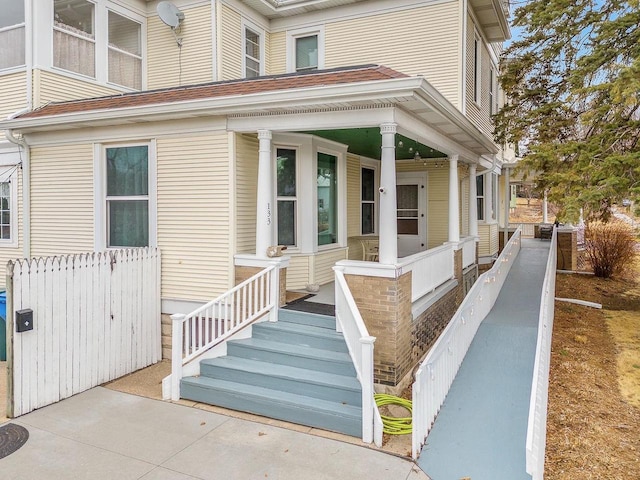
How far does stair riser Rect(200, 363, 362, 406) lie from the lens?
5254mm

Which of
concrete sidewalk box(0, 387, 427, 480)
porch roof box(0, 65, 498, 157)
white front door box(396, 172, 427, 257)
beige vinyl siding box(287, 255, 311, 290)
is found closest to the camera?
concrete sidewalk box(0, 387, 427, 480)

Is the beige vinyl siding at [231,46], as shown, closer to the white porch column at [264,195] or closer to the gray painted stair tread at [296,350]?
the white porch column at [264,195]

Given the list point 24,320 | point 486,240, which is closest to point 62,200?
point 24,320

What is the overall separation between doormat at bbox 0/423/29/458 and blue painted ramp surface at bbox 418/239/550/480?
4.04 meters

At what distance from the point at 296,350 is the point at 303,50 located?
27.7 ft

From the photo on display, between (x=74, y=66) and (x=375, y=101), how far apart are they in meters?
7.16

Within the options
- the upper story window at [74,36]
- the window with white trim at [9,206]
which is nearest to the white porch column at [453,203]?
the upper story window at [74,36]

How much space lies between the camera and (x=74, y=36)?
9.68 metres

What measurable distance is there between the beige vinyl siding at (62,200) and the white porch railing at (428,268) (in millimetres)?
5800

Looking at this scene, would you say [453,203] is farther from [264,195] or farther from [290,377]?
[290,377]

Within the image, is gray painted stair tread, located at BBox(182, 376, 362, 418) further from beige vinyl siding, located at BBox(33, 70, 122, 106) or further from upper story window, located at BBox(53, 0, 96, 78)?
upper story window, located at BBox(53, 0, 96, 78)

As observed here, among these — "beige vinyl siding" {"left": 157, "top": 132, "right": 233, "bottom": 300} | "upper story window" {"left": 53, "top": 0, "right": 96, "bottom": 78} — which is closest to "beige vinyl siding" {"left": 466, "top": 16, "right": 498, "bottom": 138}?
"beige vinyl siding" {"left": 157, "top": 132, "right": 233, "bottom": 300}

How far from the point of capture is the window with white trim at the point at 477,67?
11.5 meters

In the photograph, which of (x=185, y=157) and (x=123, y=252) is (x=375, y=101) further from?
(x=123, y=252)
